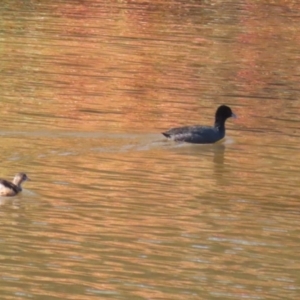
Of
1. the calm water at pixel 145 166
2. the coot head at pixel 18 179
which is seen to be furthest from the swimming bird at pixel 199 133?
the coot head at pixel 18 179

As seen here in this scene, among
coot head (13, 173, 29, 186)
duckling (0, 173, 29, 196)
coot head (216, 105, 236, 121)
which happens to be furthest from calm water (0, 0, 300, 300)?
coot head (216, 105, 236, 121)

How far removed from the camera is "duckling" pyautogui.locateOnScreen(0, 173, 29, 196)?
48.8ft

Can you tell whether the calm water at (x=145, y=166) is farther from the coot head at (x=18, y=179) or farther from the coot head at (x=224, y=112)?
the coot head at (x=224, y=112)

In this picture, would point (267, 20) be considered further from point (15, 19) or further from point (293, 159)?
point (293, 159)

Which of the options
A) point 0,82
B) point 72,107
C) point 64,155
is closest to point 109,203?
point 64,155

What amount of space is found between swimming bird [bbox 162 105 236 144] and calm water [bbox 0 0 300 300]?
16 centimetres

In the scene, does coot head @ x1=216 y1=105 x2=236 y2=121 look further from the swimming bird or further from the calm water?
the calm water

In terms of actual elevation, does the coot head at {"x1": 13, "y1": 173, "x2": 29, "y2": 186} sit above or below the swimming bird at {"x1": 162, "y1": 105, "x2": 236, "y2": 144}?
above

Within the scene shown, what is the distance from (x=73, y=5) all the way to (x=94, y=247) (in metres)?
30.3

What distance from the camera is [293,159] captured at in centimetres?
1892

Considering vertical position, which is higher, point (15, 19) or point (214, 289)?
point (214, 289)

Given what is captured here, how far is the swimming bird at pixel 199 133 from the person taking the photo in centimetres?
1986

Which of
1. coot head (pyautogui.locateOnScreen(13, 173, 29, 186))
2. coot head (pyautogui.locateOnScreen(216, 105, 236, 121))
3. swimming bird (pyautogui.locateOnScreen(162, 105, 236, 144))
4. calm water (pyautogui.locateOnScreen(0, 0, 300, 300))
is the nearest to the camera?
calm water (pyautogui.locateOnScreen(0, 0, 300, 300))

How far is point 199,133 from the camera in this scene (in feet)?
66.4
